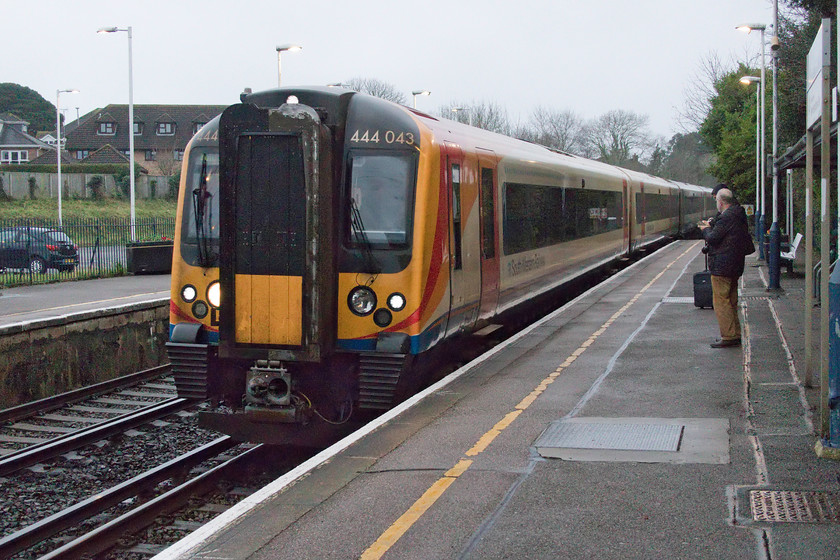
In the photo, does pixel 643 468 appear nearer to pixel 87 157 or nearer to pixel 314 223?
pixel 314 223

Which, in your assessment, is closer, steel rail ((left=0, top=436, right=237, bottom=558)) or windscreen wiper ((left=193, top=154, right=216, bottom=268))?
steel rail ((left=0, top=436, right=237, bottom=558))

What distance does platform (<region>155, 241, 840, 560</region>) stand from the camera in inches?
194

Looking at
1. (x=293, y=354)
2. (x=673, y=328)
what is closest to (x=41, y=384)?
(x=293, y=354)

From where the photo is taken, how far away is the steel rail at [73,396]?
37.3ft

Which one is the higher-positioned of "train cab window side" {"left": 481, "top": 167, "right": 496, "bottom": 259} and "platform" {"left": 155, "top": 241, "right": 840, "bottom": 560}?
"train cab window side" {"left": 481, "top": 167, "right": 496, "bottom": 259}

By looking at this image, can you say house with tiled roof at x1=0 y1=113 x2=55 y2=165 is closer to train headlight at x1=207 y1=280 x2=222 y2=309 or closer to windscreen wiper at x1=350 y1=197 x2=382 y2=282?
train headlight at x1=207 y1=280 x2=222 y2=309

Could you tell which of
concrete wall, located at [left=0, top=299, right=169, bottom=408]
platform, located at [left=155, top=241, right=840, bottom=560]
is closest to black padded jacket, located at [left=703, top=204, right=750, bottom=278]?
platform, located at [left=155, top=241, right=840, bottom=560]

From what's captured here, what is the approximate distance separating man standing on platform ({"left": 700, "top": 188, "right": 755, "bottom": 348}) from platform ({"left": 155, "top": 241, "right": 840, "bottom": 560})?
0.81 metres

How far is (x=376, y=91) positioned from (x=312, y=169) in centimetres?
7106

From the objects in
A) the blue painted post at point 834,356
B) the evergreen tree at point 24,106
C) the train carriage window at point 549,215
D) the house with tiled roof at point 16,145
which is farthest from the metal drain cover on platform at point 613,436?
the evergreen tree at point 24,106

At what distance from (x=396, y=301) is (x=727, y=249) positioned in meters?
4.55

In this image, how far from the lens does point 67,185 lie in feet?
192

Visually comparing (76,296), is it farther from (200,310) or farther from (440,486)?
(440,486)

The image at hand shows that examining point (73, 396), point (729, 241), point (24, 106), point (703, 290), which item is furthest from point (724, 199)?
point (24, 106)
